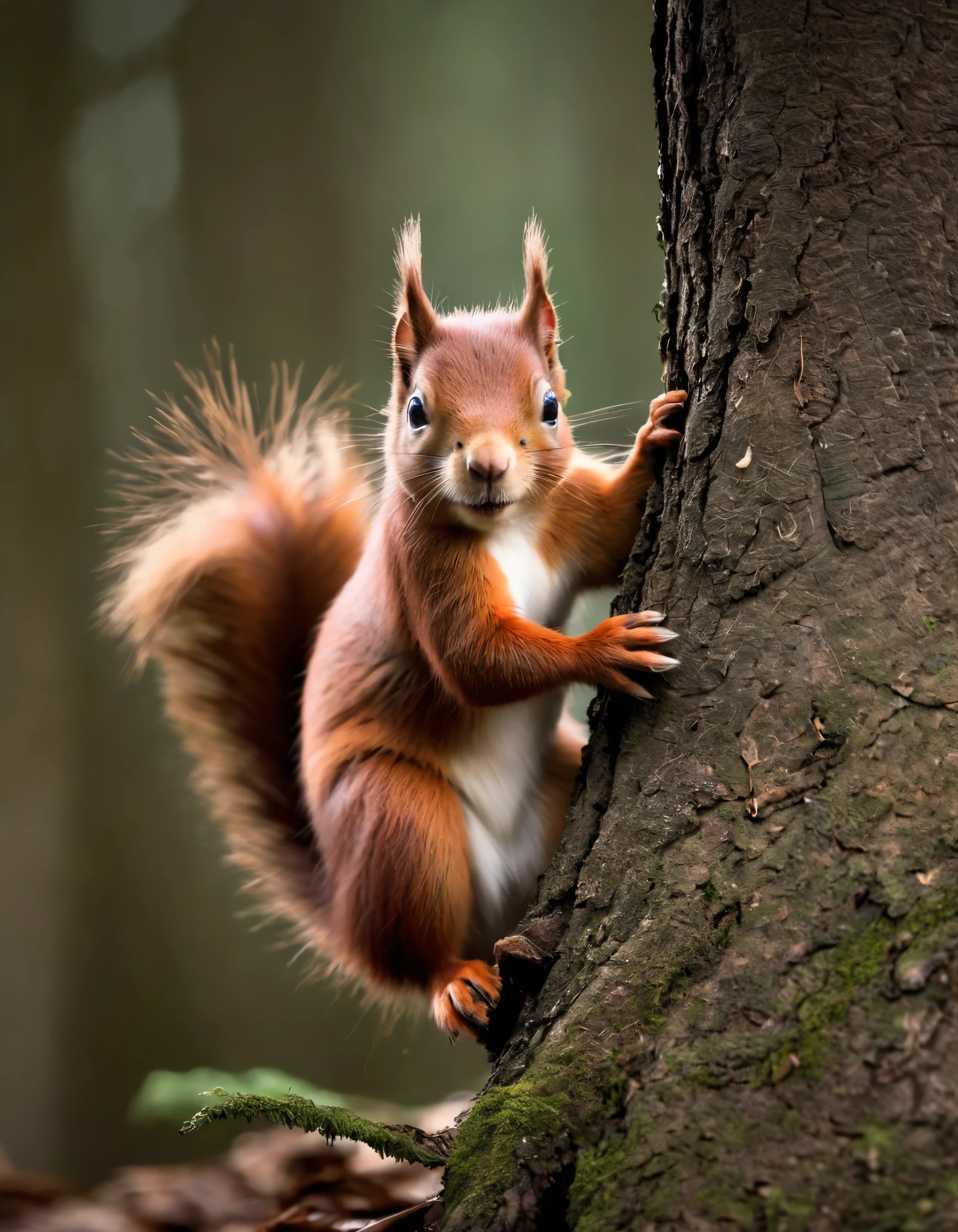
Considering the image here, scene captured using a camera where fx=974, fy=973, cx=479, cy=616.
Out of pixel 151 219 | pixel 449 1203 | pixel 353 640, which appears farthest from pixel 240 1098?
pixel 151 219

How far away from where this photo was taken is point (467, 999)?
118 centimetres

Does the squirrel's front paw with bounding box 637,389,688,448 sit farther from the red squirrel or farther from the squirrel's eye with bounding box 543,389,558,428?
the squirrel's eye with bounding box 543,389,558,428

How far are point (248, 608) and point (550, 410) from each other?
751 mm

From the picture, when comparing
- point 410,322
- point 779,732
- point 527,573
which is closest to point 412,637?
point 527,573

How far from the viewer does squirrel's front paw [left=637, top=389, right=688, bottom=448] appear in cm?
117

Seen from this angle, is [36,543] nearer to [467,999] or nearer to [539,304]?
[539,304]

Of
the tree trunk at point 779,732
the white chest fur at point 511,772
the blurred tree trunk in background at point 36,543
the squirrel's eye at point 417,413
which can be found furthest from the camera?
the blurred tree trunk in background at point 36,543

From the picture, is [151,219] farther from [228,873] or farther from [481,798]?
[481,798]

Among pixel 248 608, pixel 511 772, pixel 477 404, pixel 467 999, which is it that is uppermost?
pixel 477 404

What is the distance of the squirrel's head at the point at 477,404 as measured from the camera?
1.16 metres

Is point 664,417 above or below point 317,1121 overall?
above

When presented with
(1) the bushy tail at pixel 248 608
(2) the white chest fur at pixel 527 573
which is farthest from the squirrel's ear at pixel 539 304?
(1) the bushy tail at pixel 248 608

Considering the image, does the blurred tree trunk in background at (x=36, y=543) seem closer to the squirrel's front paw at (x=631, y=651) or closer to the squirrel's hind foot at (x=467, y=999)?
the squirrel's hind foot at (x=467, y=999)

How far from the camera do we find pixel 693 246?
112 centimetres
